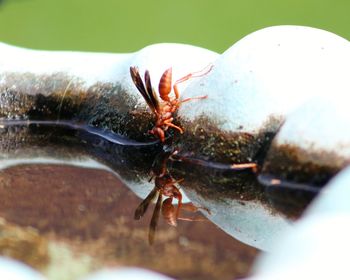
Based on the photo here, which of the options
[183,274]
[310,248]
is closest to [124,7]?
[183,274]

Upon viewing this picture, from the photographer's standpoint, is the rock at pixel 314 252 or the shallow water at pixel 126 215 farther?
the shallow water at pixel 126 215

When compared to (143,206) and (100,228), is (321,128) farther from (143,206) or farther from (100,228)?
(100,228)

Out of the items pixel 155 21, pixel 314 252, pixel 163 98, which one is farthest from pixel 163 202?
pixel 155 21

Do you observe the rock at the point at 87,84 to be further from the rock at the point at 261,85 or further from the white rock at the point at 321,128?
the white rock at the point at 321,128

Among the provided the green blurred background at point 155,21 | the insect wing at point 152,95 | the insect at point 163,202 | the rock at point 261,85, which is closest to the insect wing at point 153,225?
the insect at point 163,202

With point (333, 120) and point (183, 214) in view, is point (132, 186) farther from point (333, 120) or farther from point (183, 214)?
point (333, 120)

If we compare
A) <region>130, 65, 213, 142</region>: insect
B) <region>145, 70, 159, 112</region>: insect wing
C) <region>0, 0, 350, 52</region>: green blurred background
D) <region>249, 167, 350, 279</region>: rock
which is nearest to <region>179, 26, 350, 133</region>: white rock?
<region>130, 65, 213, 142</region>: insect

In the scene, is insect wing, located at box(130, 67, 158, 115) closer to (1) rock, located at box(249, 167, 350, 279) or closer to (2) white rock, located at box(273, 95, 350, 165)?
(2) white rock, located at box(273, 95, 350, 165)
